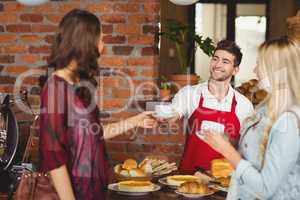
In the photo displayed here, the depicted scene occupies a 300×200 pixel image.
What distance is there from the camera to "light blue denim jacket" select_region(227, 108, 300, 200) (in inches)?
72.3

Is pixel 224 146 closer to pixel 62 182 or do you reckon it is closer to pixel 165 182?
pixel 62 182

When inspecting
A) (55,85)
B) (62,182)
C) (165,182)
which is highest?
(55,85)

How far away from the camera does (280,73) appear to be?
1909 mm

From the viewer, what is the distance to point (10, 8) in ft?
13.7

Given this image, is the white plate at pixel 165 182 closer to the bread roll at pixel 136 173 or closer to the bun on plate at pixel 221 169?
the bread roll at pixel 136 173

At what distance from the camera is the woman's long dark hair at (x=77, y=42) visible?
2.11 m

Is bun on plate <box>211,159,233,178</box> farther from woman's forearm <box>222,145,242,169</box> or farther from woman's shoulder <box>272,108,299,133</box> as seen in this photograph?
woman's shoulder <box>272,108,299,133</box>

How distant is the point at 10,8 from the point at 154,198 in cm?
222

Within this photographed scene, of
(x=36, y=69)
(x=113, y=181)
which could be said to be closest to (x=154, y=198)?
(x=113, y=181)

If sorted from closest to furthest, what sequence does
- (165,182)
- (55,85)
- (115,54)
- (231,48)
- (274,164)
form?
(274,164) → (55,85) → (165,182) → (231,48) → (115,54)

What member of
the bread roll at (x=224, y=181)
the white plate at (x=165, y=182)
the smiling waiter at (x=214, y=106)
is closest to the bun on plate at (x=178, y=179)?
the white plate at (x=165, y=182)

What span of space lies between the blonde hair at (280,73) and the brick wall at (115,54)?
86.8 inches

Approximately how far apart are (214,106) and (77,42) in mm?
1652

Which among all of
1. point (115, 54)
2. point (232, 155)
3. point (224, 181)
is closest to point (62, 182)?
point (232, 155)
